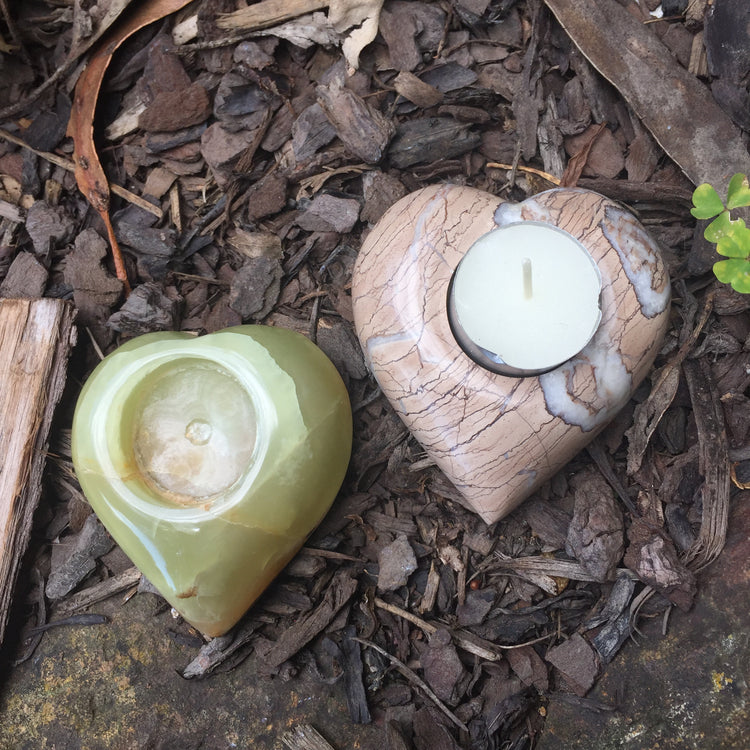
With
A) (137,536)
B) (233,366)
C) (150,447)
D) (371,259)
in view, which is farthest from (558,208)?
(137,536)

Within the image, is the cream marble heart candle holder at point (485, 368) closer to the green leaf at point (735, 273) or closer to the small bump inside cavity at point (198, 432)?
the green leaf at point (735, 273)

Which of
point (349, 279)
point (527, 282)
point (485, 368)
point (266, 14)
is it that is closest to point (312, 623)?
point (485, 368)

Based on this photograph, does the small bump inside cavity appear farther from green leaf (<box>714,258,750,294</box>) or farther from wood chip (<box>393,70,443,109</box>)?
green leaf (<box>714,258,750,294</box>)

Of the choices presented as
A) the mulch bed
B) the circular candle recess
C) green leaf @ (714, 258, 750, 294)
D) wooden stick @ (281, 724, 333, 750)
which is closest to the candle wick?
the circular candle recess

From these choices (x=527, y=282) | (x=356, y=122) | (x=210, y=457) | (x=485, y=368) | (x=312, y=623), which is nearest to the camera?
(x=527, y=282)

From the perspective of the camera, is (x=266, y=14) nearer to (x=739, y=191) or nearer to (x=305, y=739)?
(x=739, y=191)

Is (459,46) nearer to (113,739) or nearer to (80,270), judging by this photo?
(80,270)
